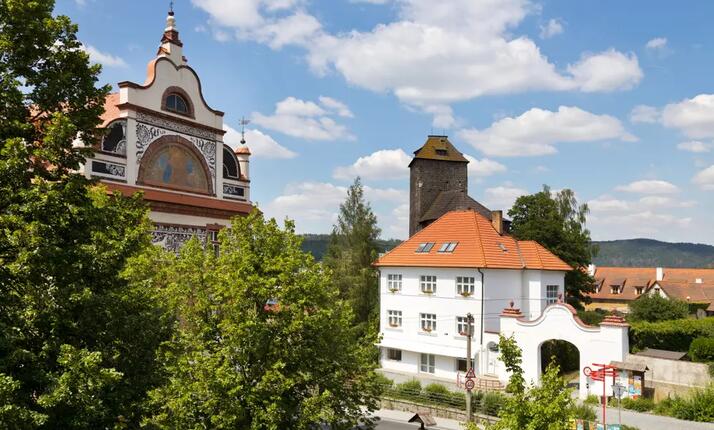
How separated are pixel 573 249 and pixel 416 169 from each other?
15.7 meters

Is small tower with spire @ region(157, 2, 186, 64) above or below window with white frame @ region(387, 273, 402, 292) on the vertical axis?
above

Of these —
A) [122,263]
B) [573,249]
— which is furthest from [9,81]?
[573,249]

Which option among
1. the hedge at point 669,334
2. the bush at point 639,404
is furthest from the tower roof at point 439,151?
the bush at point 639,404

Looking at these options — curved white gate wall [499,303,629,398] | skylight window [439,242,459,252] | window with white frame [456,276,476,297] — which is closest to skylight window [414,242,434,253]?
skylight window [439,242,459,252]

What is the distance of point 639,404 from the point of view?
989 inches

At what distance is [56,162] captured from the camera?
968cm

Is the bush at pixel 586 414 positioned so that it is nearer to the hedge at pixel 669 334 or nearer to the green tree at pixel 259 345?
the hedge at pixel 669 334

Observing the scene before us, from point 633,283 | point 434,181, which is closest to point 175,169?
point 434,181

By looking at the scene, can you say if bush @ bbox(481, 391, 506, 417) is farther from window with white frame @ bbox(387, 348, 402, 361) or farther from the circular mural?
the circular mural

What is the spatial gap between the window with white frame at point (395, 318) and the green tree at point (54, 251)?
2599cm

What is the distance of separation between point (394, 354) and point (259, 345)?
84.6 feet

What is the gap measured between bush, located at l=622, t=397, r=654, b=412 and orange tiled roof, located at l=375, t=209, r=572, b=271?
31.1ft

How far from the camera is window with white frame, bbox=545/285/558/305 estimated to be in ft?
113

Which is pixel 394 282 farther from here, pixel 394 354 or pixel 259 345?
pixel 259 345
